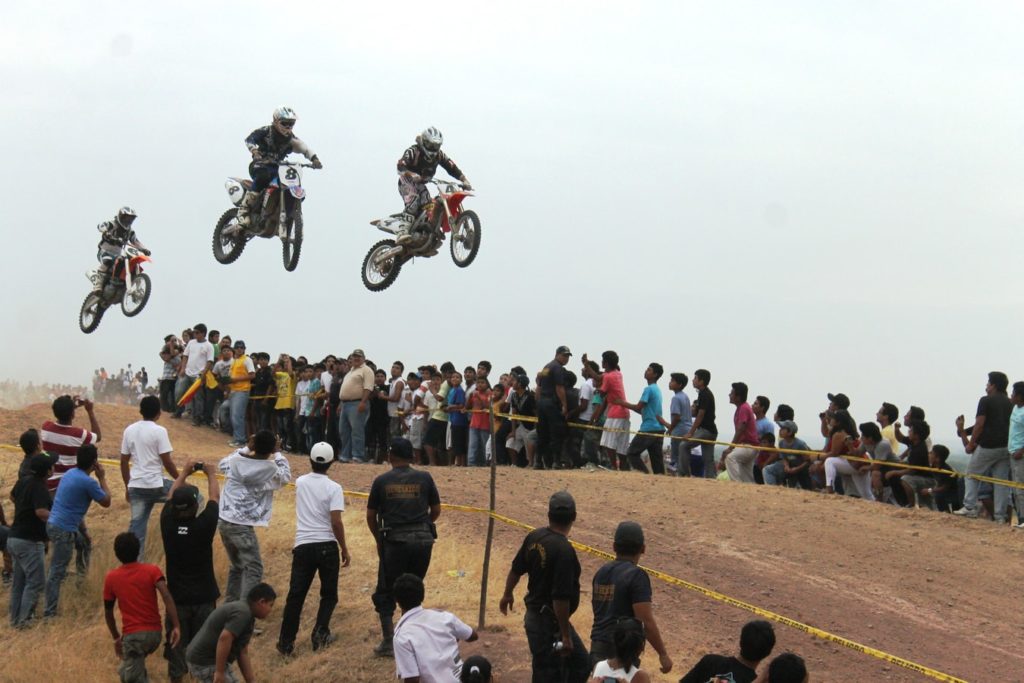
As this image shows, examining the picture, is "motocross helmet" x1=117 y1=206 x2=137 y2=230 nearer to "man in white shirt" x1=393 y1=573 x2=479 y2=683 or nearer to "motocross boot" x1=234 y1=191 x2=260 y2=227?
"motocross boot" x1=234 y1=191 x2=260 y2=227

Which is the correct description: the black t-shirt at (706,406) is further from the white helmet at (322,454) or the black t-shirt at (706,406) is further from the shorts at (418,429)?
the white helmet at (322,454)

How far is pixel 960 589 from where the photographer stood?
42.5 feet

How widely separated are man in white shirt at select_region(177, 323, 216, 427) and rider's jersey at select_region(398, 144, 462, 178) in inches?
260

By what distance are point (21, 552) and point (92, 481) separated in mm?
1240

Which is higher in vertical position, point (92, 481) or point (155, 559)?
point (92, 481)

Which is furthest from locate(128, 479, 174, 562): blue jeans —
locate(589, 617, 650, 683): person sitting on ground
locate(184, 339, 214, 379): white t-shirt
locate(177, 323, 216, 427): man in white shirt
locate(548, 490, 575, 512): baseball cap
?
locate(184, 339, 214, 379): white t-shirt

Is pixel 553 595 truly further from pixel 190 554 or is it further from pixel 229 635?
pixel 190 554

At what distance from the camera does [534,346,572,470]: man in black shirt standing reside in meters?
17.7

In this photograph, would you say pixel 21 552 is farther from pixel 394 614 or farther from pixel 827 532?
pixel 827 532

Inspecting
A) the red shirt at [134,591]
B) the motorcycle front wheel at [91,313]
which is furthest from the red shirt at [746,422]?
the motorcycle front wheel at [91,313]

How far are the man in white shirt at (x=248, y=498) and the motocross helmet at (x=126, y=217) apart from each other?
13.4 m

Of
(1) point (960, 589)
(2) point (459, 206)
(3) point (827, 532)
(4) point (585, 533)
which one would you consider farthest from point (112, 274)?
(1) point (960, 589)

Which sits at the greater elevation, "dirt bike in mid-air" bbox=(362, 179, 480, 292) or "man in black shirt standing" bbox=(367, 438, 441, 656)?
"dirt bike in mid-air" bbox=(362, 179, 480, 292)

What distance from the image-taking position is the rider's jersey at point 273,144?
19.7 meters
